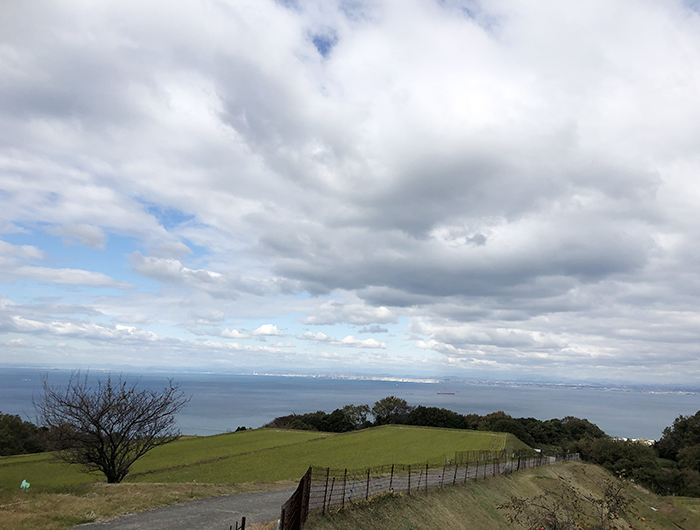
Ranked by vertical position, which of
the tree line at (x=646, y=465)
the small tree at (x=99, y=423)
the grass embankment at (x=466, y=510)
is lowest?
the tree line at (x=646, y=465)

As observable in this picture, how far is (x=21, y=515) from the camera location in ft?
42.2

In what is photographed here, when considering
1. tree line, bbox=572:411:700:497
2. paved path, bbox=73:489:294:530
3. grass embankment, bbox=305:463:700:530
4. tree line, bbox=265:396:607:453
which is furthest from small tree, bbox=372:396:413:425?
paved path, bbox=73:489:294:530

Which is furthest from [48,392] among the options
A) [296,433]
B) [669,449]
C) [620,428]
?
[620,428]

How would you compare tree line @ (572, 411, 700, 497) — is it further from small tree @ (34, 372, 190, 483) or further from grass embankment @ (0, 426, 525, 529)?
small tree @ (34, 372, 190, 483)

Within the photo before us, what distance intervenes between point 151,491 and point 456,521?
17.0m

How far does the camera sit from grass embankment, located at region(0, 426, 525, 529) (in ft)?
48.2

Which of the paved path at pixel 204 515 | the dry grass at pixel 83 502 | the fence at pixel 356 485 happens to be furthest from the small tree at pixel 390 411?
the dry grass at pixel 83 502

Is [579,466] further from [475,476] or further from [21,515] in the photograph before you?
[21,515]

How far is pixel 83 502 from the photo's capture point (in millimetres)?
15383

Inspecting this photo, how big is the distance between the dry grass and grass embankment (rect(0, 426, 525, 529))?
0.03 m

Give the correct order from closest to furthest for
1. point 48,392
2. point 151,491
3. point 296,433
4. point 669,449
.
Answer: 1. point 151,491
2. point 48,392
3. point 296,433
4. point 669,449

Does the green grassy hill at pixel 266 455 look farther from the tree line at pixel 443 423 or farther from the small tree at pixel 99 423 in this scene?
the tree line at pixel 443 423

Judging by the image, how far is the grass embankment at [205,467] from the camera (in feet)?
48.2

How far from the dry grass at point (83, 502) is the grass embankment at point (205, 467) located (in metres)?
0.03
